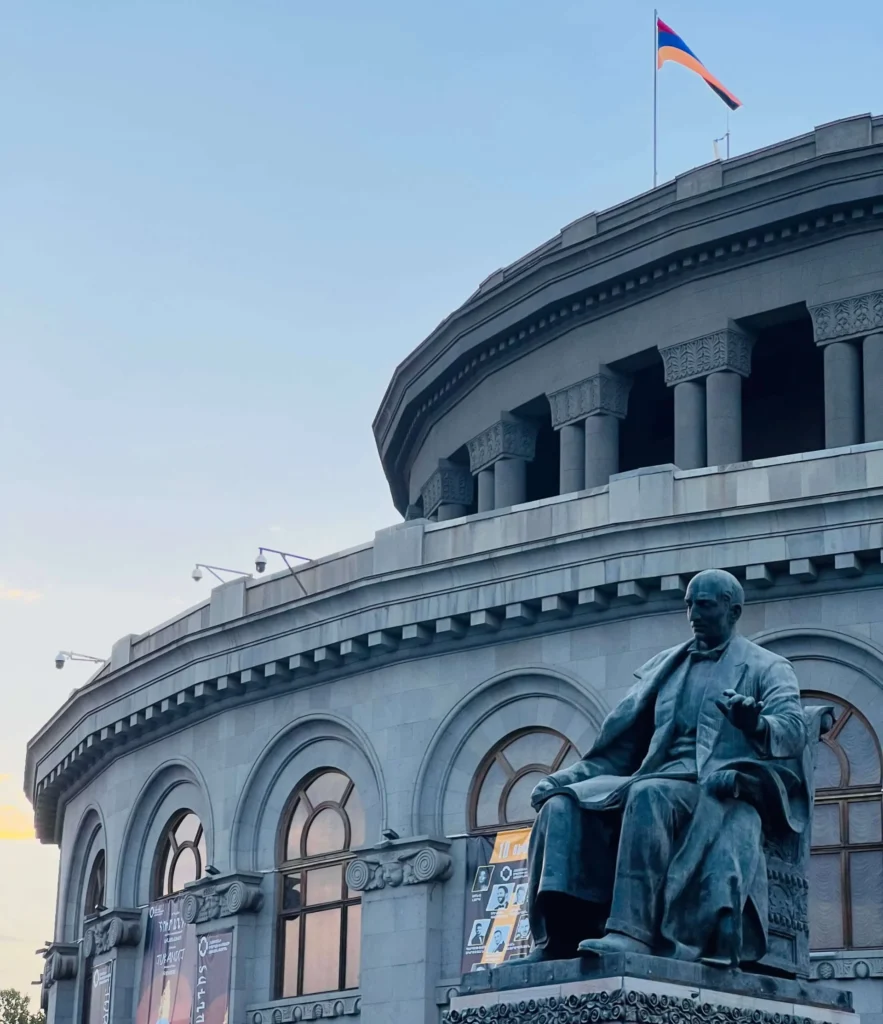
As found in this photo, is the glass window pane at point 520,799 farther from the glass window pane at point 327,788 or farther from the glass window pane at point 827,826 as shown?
the glass window pane at point 827,826

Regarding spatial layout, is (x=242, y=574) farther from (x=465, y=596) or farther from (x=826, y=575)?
(x=826, y=575)

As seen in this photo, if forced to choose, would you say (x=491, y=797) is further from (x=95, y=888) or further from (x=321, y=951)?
(x=95, y=888)

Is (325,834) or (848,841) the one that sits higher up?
(325,834)

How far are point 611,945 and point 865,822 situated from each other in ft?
55.3

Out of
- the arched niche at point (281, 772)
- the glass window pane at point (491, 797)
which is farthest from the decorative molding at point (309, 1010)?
the glass window pane at point (491, 797)

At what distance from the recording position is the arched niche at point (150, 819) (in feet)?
117

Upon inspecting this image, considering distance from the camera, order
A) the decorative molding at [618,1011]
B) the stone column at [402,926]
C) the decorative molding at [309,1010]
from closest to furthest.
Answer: the decorative molding at [618,1011]
the stone column at [402,926]
the decorative molding at [309,1010]

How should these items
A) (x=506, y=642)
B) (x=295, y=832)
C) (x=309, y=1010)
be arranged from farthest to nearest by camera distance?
(x=295, y=832) → (x=309, y=1010) → (x=506, y=642)

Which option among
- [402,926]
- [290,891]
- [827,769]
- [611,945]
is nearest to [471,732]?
[402,926]

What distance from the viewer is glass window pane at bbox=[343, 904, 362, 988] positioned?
3147 centimetres

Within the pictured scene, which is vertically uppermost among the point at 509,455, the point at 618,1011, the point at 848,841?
the point at 509,455

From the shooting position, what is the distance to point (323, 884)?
106ft

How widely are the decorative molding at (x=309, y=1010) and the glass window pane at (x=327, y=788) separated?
302 centimetres

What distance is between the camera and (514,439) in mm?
44531
